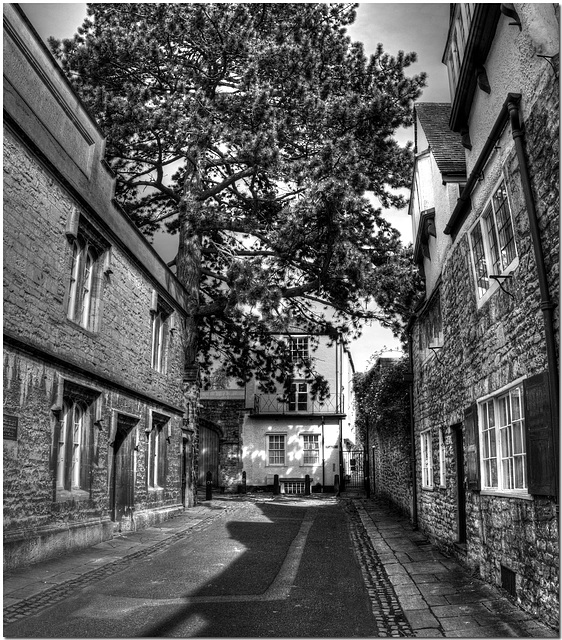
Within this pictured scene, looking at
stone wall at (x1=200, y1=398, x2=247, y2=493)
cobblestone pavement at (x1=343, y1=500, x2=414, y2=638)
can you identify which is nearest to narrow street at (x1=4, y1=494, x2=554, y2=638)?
cobblestone pavement at (x1=343, y1=500, x2=414, y2=638)

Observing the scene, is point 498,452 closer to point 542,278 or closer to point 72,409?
point 542,278

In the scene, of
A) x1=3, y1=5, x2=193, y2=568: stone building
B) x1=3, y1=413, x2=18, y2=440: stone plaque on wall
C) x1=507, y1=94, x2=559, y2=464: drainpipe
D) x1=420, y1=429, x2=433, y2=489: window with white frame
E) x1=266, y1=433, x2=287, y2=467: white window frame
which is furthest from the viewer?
x1=266, y1=433, x2=287, y2=467: white window frame

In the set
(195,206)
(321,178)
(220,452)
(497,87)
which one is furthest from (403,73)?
(220,452)

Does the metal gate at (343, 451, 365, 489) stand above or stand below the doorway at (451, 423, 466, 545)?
below

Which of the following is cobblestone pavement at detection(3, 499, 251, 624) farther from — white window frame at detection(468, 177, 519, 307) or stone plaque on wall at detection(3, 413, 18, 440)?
white window frame at detection(468, 177, 519, 307)

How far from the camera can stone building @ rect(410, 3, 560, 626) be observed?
580 cm

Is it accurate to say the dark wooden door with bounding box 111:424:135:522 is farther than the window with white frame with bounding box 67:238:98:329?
Yes

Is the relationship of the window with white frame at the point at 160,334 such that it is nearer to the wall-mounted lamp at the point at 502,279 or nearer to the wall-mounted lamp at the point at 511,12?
the wall-mounted lamp at the point at 502,279

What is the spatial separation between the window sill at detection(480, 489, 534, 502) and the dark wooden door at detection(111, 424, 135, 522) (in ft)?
24.4

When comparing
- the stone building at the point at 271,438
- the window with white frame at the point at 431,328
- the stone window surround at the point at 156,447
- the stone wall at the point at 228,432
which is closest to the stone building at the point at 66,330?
the stone window surround at the point at 156,447

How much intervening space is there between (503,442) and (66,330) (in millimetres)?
6738

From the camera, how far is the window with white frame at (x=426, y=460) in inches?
516

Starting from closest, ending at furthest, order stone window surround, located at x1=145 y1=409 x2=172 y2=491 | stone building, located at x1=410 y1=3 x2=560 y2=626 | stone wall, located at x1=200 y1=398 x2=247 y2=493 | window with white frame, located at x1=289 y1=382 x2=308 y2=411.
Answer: stone building, located at x1=410 y1=3 x2=560 y2=626, stone window surround, located at x1=145 y1=409 x2=172 y2=491, stone wall, located at x1=200 y1=398 x2=247 y2=493, window with white frame, located at x1=289 y1=382 x2=308 y2=411

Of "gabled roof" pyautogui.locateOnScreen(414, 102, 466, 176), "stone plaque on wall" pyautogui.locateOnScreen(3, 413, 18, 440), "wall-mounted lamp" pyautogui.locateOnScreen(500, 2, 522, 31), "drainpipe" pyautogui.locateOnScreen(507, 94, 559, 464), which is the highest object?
"gabled roof" pyautogui.locateOnScreen(414, 102, 466, 176)
